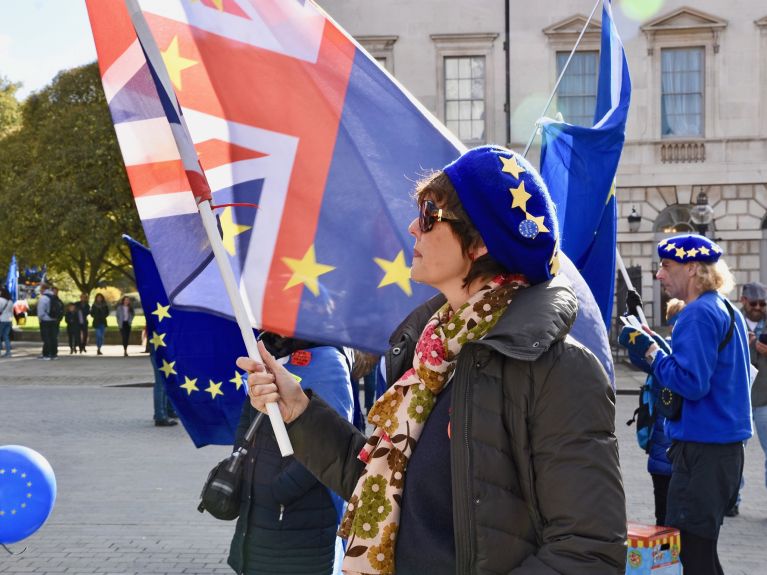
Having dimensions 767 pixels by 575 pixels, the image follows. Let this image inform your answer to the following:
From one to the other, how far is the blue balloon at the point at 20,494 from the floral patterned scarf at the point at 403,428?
8.06 feet

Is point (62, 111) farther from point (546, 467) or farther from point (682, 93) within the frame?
point (546, 467)

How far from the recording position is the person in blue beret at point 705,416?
4.57m

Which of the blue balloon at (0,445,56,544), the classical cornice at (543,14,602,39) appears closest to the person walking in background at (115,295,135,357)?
the classical cornice at (543,14,602,39)

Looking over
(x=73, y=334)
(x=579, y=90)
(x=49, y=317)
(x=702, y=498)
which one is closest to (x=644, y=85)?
(x=579, y=90)

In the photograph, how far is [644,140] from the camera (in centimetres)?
2858

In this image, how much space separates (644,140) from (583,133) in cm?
2440

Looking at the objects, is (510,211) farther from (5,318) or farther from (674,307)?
(5,318)

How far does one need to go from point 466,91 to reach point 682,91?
5.84 metres

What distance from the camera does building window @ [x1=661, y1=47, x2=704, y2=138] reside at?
28.5m

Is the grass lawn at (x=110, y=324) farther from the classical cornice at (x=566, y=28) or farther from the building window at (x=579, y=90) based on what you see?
the classical cornice at (x=566, y=28)

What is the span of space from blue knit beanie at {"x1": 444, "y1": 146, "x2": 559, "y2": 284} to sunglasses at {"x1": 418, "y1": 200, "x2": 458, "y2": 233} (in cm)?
6

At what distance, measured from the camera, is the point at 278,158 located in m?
3.44

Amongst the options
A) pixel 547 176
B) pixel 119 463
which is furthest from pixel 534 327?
pixel 119 463

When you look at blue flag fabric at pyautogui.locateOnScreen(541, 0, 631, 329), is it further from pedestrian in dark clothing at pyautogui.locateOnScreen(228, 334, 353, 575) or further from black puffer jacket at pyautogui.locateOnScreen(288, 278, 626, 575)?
black puffer jacket at pyautogui.locateOnScreen(288, 278, 626, 575)
